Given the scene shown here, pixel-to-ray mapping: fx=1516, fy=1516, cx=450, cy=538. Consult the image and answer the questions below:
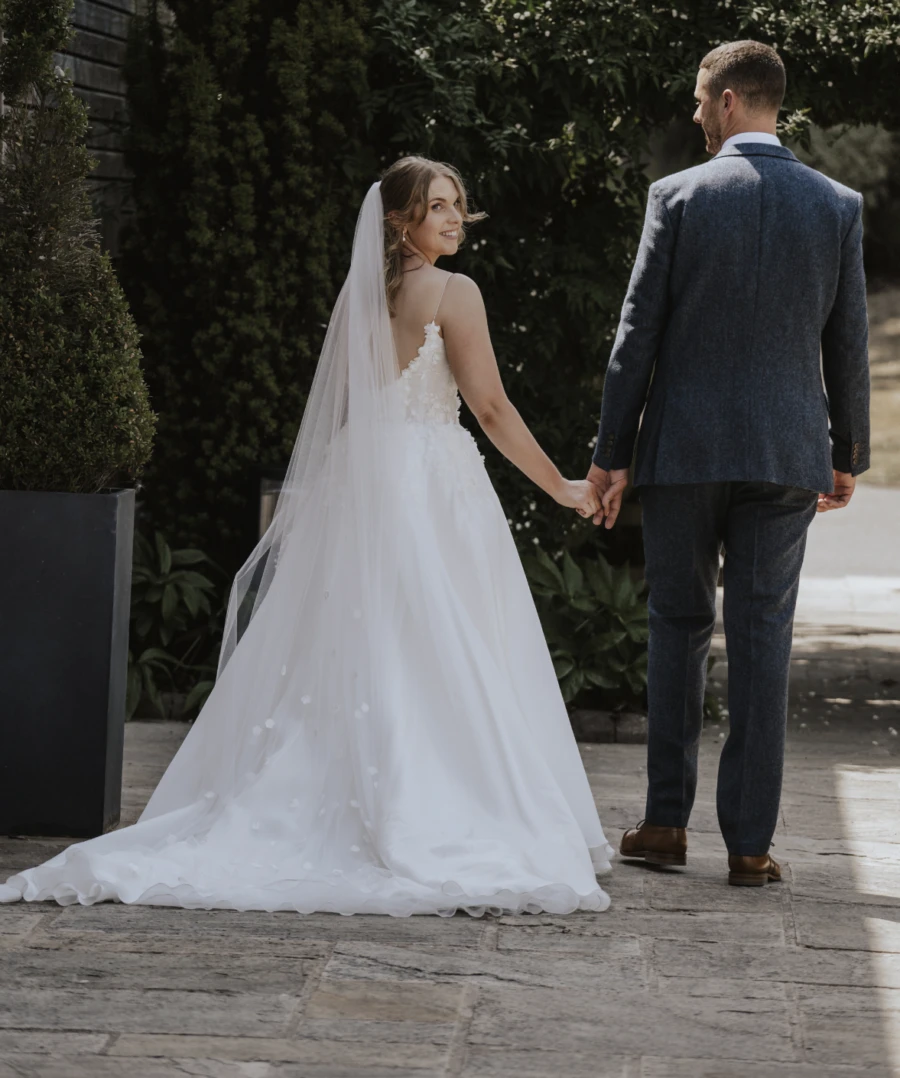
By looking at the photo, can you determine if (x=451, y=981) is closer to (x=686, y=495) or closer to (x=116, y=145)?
(x=686, y=495)

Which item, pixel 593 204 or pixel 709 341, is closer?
pixel 709 341

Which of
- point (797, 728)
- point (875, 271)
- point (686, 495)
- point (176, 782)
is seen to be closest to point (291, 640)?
point (176, 782)

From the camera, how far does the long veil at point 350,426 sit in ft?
13.0

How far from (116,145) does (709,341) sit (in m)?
3.96

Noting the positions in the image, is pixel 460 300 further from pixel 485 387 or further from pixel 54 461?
pixel 54 461

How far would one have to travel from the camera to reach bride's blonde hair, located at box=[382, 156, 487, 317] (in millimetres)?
3961

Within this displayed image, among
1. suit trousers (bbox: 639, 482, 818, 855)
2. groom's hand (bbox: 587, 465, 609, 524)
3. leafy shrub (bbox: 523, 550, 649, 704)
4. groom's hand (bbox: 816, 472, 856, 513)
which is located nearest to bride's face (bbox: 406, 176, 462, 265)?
groom's hand (bbox: 587, 465, 609, 524)

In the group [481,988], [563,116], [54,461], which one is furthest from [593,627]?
[481,988]

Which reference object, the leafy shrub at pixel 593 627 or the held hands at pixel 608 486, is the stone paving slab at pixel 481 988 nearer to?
the held hands at pixel 608 486

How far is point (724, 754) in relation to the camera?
379cm

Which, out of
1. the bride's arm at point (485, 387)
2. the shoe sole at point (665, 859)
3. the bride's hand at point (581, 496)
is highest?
the bride's arm at point (485, 387)

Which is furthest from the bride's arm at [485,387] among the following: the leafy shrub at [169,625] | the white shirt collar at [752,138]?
the leafy shrub at [169,625]

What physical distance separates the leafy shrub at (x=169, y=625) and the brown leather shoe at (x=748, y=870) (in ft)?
Result: 9.07

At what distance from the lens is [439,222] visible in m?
3.98
